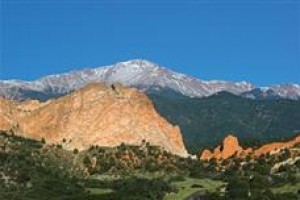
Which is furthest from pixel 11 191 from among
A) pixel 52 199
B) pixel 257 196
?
pixel 257 196

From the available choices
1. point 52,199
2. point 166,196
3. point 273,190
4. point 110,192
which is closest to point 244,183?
point 273,190

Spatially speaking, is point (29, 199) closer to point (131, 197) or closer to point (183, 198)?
point (131, 197)

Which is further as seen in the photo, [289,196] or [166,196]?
[166,196]

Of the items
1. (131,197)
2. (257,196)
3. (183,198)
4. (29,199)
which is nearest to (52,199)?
(29,199)

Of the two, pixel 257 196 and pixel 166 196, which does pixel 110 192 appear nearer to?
pixel 166 196

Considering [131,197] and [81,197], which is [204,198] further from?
[81,197]

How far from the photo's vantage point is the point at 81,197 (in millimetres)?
186250

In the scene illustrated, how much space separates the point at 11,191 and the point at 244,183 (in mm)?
55784

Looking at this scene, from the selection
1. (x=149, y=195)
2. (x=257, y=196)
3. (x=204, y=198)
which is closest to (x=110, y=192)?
(x=149, y=195)

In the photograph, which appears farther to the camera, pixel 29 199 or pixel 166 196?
pixel 166 196

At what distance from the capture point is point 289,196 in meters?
181

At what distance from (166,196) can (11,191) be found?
36.7 meters

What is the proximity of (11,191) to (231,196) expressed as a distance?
2055 inches

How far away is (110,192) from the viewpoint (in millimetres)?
197500
